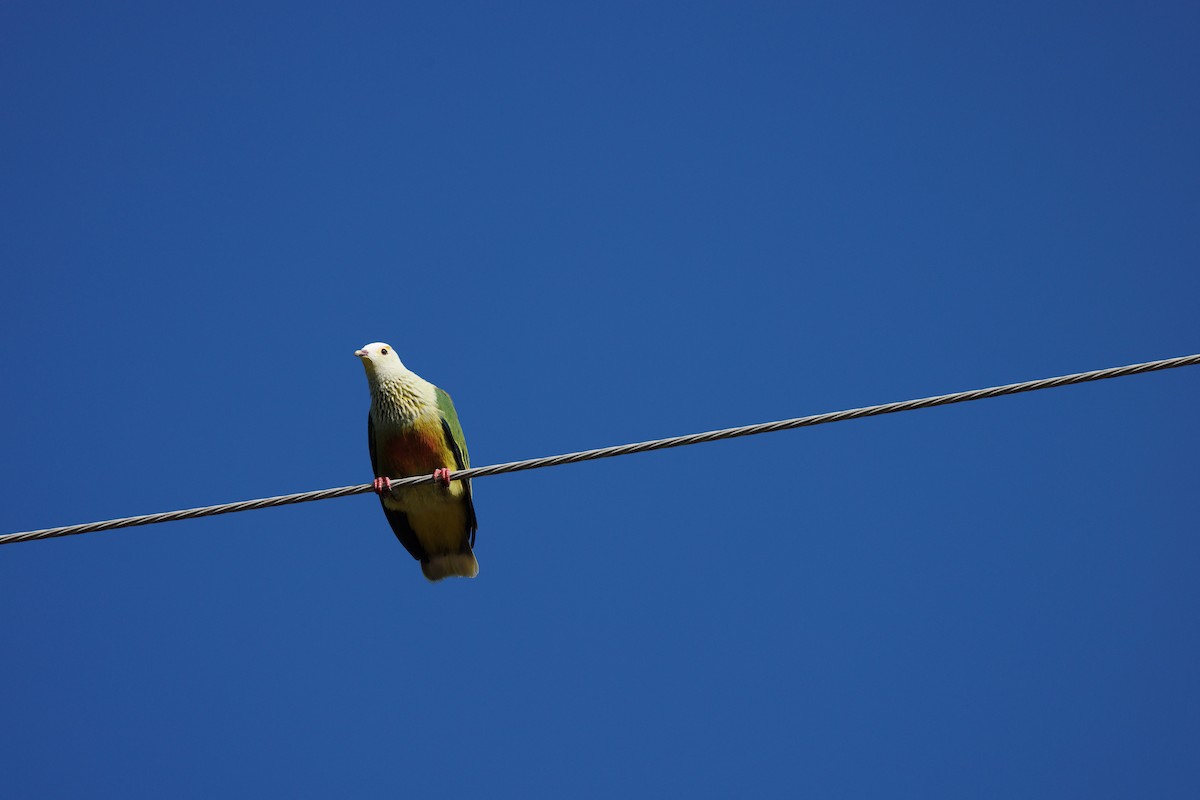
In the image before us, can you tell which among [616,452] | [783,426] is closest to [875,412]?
[783,426]

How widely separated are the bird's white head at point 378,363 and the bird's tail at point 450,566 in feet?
4.20

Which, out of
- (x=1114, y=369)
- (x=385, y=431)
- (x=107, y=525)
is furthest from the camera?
(x=385, y=431)

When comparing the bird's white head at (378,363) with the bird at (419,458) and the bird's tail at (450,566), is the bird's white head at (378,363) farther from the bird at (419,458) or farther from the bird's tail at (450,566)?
the bird's tail at (450,566)

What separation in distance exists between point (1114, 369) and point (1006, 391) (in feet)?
1.35

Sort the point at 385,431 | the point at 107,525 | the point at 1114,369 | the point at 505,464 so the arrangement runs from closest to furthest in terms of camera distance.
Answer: the point at 1114,369
the point at 107,525
the point at 505,464
the point at 385,431

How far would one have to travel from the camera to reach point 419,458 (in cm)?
679

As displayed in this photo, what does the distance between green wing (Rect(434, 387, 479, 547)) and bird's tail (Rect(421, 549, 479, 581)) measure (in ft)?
0.70

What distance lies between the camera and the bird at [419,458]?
6797 millimetres

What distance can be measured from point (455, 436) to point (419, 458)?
Result: 28 centimetres

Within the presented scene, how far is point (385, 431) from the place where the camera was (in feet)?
22.5

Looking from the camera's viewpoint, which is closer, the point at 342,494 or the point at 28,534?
the point at 28,534

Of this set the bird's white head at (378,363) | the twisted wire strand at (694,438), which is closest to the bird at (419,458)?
the bird's white head at (378,363)

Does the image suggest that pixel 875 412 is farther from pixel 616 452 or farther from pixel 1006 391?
pixel 616 452

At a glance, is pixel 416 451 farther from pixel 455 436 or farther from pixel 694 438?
pixel 694 438
